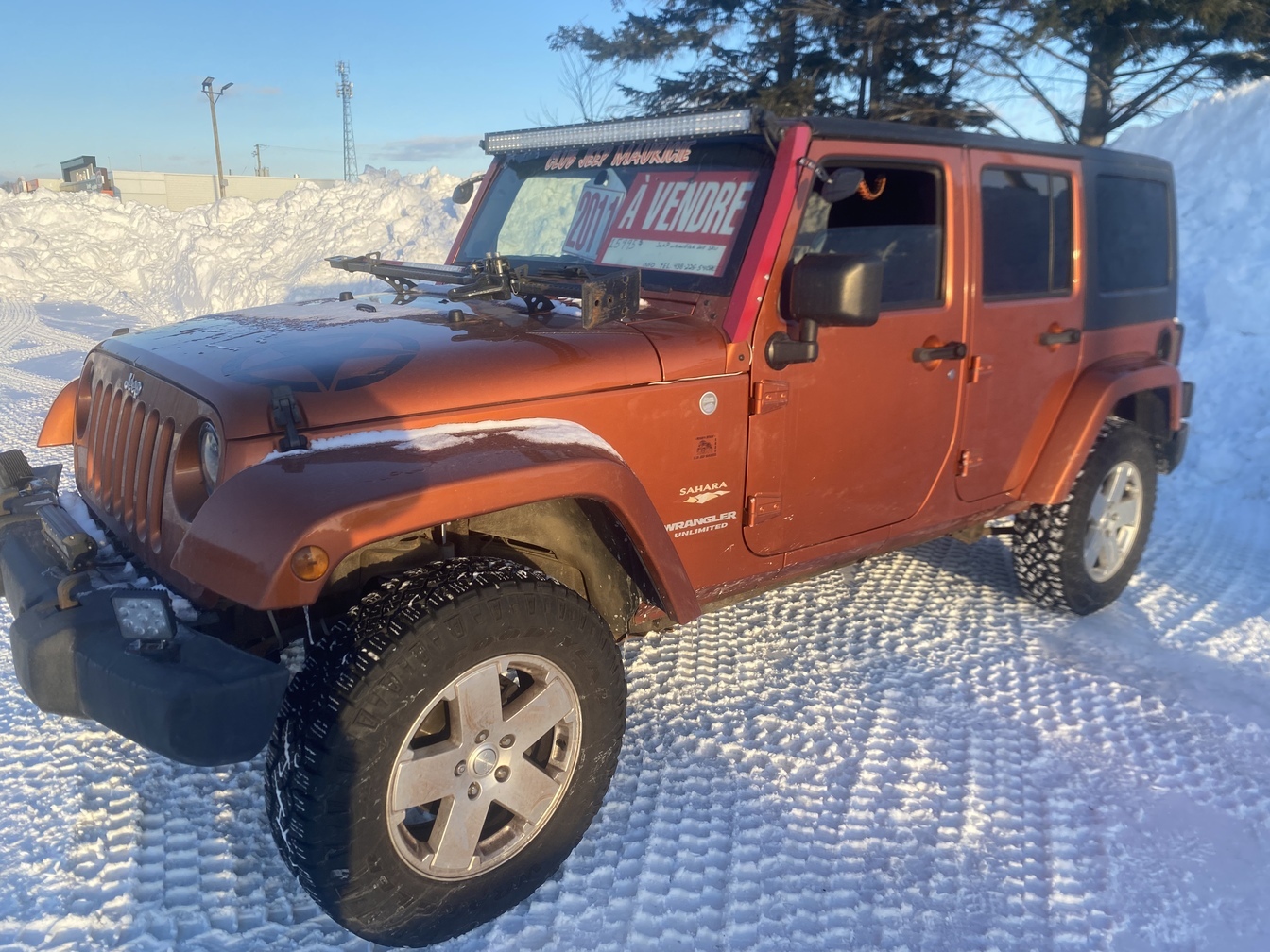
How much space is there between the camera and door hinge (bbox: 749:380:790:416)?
287 centimetres

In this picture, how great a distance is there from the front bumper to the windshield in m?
1.73

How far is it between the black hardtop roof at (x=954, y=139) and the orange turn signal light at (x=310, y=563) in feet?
6.09

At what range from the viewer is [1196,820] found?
2.84m

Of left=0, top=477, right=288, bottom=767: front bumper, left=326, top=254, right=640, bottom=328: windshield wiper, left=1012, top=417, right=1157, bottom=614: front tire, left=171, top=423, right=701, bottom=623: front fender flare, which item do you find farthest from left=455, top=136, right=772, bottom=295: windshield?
left=1012, top=417, right=1157, bottom=614: front tire

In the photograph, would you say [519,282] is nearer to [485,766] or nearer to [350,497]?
[350,497]

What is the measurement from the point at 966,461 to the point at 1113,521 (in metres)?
1.24

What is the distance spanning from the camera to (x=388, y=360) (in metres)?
2.42

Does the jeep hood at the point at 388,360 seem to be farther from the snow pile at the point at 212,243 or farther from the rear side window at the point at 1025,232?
the snow pile at the point at 212,243

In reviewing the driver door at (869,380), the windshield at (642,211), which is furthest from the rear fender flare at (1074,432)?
the windshield at (642,211)

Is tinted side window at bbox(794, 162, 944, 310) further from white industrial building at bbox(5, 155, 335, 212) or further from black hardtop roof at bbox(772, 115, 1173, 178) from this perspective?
white industrial building at bbox(5, 155, 335, 212)

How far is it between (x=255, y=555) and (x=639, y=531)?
0.95 m

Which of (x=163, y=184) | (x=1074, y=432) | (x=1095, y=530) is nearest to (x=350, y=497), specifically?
(x=1074, y=432)

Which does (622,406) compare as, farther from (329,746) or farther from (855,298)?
(329,746)

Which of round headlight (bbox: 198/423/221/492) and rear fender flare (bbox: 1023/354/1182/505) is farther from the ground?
round headlight (bbox: 198/423/221/492)
